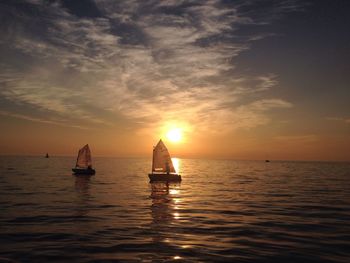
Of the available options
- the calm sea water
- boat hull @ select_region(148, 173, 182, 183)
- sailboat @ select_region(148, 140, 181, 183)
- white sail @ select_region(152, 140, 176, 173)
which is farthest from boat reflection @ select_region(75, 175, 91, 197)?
white sail @ select_region(152, 140, 176, 173)

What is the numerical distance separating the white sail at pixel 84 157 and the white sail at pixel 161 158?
2298cm

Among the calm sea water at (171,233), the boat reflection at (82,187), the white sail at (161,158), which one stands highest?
the white sail at (161,158)

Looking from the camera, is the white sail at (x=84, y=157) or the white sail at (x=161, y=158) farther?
the white sail at (x=84, y=157)

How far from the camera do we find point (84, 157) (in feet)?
263

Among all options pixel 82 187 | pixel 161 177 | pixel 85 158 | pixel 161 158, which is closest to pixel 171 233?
pixel 82 187

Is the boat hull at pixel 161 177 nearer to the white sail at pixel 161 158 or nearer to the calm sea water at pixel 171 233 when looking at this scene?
the white sail at pixel 161 158

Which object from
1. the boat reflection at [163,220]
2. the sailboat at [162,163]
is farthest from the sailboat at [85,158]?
the boat reflection at [163,220]

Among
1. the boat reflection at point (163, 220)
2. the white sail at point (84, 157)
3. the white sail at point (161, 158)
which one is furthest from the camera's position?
the white sail at point (84, 157)

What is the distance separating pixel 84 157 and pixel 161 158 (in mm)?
26101

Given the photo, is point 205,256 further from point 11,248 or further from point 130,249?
point 11,248

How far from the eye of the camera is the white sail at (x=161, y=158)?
205 ft

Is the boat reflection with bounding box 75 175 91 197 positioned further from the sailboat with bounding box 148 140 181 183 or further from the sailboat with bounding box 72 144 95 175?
the sailboat with bounding box 148 140 181 183

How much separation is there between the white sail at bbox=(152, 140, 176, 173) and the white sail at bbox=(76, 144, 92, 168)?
2298 centimetres

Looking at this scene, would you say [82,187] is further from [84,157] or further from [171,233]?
[171,233]
